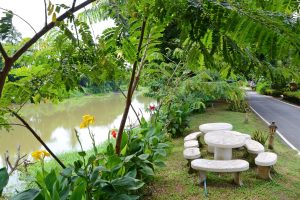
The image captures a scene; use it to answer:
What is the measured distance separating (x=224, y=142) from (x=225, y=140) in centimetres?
12

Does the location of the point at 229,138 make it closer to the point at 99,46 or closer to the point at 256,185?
the point at 256,185

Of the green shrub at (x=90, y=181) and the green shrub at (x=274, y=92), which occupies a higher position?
the green shrub at (x=90, y=181)

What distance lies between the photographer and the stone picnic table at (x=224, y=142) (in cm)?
547

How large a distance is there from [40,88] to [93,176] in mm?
1325

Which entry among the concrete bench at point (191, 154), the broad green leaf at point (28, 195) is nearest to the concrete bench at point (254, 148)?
the concrete bench at point (191, 154)

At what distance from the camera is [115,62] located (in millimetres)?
2383

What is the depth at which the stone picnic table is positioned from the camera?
5474mm

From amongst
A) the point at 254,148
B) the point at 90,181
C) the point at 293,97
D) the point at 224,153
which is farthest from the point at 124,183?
the point at 293,97

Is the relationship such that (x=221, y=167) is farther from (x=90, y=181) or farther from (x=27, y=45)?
(x=27, y=45)

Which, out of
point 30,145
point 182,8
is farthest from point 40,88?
point 30,145

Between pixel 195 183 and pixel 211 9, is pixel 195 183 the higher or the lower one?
the lower one

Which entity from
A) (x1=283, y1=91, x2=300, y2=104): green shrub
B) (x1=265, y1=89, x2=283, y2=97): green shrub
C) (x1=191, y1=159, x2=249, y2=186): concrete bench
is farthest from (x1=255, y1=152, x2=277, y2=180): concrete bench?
(x1=265, y1=89, x2=283, y2=97): green shrub

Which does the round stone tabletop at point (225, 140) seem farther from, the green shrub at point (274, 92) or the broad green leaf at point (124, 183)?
the green shrub at point (274, 92)

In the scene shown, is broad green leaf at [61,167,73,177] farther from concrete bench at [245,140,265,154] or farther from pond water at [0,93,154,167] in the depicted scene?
concrete bench at [245,140,265,154]
